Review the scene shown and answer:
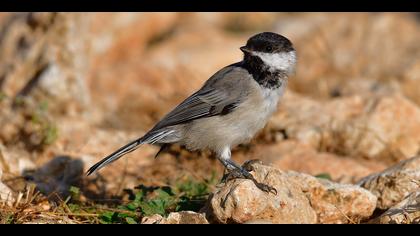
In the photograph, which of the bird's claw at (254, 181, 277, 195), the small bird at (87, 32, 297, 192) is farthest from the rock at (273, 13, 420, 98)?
the bird's claw at (254, 181, 277, 195)

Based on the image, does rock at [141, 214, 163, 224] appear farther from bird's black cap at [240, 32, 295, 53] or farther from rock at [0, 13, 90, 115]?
rock at [0, 13, 90, 115]

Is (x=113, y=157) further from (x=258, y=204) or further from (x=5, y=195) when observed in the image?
(x=258, y=204)

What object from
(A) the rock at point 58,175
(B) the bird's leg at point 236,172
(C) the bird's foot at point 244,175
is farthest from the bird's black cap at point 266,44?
(A) the rock at point 58,175

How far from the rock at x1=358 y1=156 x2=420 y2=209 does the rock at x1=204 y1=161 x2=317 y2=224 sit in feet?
2.57

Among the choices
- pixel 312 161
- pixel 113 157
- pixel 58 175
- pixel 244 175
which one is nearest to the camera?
pixel 244 175

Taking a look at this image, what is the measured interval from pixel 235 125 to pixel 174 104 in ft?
9.25

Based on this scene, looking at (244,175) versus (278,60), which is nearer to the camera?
(244,175)

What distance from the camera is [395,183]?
5840 millimetres

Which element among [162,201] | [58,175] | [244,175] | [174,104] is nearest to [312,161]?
[244,175]

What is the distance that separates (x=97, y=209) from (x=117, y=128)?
2.68 metres

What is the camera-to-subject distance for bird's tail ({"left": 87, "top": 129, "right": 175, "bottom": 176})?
5.95 meters

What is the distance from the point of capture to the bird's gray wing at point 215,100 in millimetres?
6227
